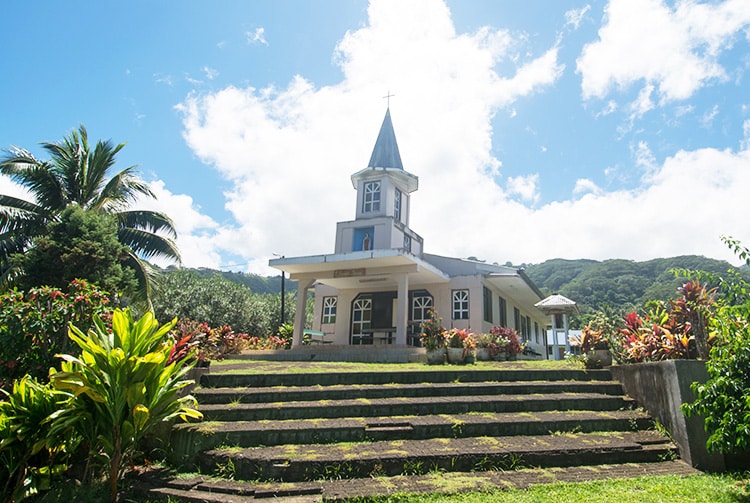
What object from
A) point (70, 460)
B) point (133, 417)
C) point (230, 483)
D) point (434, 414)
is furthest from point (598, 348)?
point (70, 460)

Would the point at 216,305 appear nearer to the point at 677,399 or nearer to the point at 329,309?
the point at 329,309

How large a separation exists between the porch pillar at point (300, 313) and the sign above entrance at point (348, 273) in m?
1.31

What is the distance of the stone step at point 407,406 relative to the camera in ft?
19.6

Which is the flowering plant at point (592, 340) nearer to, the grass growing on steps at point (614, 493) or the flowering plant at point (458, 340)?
the flowering plant at point (458, 340)

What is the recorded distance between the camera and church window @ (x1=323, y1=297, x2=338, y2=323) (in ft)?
65.3

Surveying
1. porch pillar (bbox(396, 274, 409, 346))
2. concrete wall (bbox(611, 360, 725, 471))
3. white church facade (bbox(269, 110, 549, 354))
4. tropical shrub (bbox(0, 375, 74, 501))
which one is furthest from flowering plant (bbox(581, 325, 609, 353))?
tropical shrub (bbox(0, 375, 74, 501))

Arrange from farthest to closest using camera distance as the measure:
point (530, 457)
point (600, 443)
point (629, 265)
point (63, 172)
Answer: point (629, 265) → point (63, 172) → point (600, 443) → point (530, 457)

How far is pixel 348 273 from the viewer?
1619cm

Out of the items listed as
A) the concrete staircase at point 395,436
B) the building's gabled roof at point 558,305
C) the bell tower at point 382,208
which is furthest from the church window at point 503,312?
the concrete staircase at point 395,436

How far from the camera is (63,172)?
16.0 metres

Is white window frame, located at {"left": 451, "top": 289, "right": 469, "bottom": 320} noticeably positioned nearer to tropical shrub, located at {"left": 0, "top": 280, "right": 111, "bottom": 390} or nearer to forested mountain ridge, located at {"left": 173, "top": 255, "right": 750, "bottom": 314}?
tropical shrub, located at {"left": 0, "top": 280, "right": 111, "bottom": 390}

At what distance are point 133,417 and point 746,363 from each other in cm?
595

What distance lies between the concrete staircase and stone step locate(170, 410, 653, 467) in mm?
13

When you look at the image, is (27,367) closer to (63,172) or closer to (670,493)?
(670,493)
